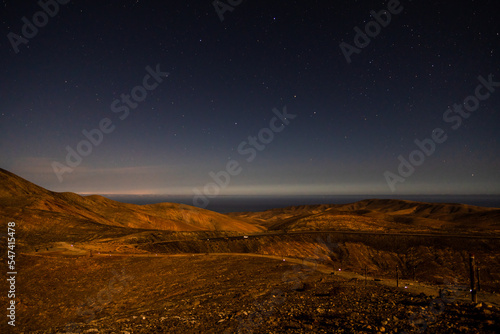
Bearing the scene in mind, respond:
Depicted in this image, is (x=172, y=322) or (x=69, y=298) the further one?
(x=69, y=298)

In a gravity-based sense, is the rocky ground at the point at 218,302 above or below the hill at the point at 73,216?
below

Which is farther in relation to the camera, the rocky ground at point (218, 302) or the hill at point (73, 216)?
the hill at point (73, 216)

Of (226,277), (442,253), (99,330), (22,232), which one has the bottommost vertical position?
(442,253)

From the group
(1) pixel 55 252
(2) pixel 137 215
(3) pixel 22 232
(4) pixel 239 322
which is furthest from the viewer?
(2) pixel 137 215

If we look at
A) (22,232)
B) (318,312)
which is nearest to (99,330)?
(318,312)

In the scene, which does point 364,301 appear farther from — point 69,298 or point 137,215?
point 137,215

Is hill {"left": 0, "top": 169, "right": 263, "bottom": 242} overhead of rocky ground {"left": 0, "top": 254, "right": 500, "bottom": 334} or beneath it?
overhead

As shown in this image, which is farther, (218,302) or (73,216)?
(73,216)

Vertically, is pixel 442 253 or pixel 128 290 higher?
pixel 128 290
